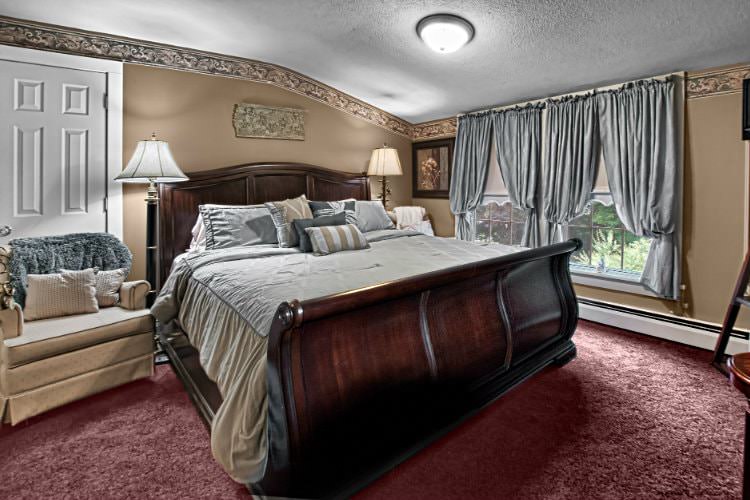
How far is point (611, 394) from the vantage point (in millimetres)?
2461

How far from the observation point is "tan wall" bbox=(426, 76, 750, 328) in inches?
119

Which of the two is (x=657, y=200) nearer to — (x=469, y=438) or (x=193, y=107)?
(x=469, y=438)

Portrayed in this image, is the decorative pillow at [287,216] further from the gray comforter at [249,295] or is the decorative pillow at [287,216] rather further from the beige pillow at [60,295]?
the beige pillow at [60,295]

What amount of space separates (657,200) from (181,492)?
3715 millimetres

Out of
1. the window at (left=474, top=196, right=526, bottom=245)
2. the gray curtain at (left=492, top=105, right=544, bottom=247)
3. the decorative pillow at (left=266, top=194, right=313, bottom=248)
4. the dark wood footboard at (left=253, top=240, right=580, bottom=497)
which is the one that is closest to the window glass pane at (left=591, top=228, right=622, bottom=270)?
the gray curtain at (left=492, top=105, right=544, bottom=247)

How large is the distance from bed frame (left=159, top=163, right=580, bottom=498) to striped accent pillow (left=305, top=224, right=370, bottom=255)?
1066 mm

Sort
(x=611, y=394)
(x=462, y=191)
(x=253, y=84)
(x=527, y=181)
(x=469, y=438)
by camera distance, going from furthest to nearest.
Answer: (x=462, y=191) → (x=527, y=181) → (x=253, y=84) → (x=611, y=394) → (x=469, y=438)

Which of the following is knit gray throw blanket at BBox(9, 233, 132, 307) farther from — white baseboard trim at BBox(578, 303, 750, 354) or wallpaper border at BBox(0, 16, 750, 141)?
white baseboard trim at BBox(578, 303, 750, 354)

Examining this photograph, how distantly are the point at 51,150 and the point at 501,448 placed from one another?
356 centimetres

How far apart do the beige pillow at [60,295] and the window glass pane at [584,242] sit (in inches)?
157

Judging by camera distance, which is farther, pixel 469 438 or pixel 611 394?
pixel 611 394

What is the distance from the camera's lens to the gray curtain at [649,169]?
322 cm

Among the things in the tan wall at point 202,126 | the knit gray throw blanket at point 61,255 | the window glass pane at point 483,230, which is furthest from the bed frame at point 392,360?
the window glass pane at point 483,230

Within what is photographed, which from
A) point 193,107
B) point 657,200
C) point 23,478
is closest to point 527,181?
point 657,200
